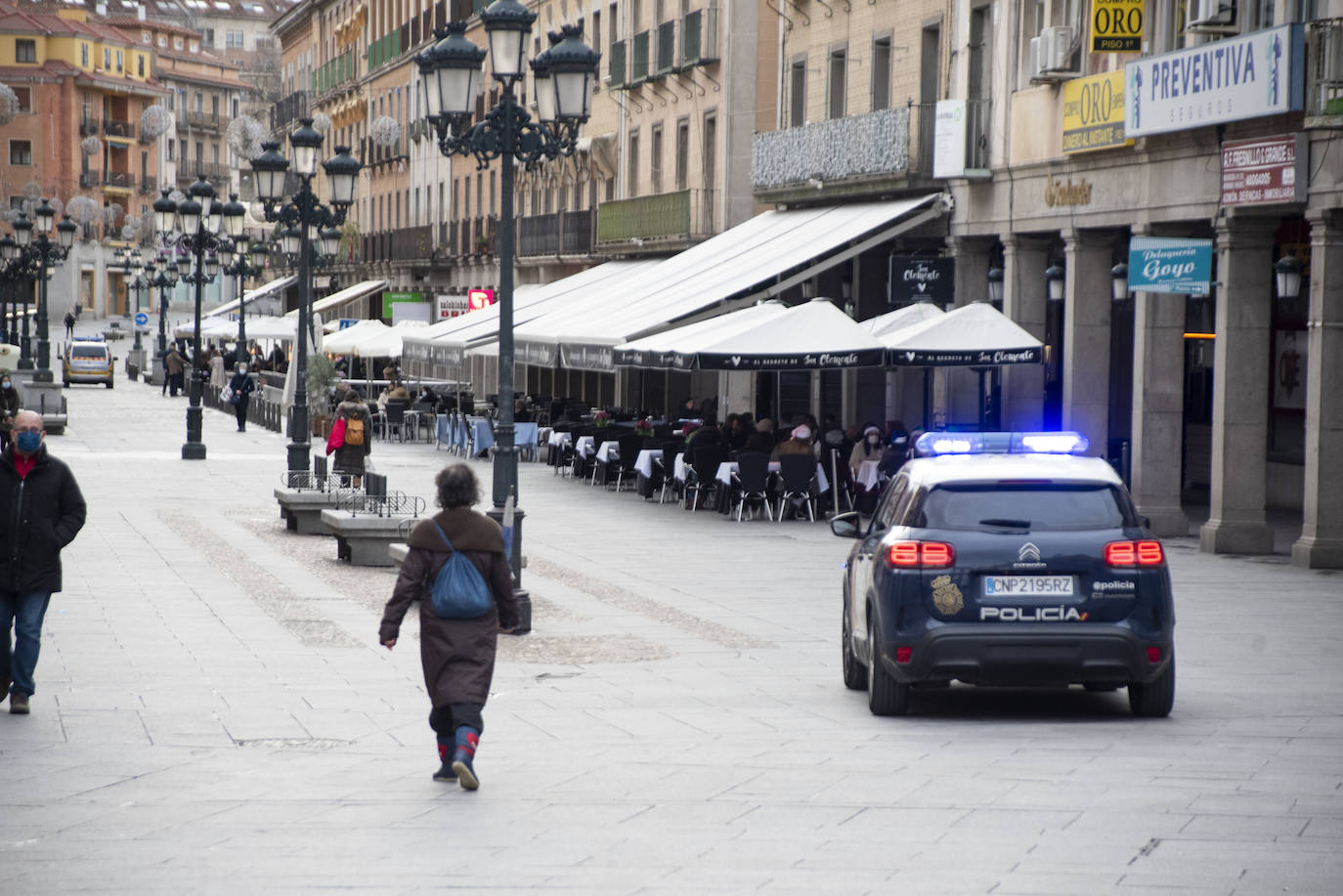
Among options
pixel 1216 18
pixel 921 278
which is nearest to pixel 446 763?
pixel 1216 18

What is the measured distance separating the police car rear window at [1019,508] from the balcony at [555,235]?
3999 centimetres

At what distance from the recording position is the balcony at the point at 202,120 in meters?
158

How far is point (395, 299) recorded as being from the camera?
213 feet

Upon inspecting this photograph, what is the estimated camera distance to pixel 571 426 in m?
35.3

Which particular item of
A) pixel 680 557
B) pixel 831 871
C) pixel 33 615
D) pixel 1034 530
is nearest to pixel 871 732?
pixel 1034 530

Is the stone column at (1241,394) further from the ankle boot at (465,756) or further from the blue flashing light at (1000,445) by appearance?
the ankle boot at (465,756)

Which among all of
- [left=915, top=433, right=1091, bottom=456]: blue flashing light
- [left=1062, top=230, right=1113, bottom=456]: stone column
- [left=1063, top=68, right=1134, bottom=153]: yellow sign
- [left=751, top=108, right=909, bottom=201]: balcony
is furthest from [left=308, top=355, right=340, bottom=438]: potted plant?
[left=915, top=433, right=1091, bottom=456]: blue flashing light

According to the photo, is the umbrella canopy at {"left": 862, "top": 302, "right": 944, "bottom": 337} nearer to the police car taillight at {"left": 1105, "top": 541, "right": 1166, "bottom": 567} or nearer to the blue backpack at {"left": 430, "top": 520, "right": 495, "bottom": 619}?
the police car taillight at {"left": 1105, "top": 541, "right": 1166, "bottom": 567}

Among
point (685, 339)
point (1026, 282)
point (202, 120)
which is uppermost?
point (202, 120)

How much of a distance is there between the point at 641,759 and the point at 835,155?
23.9 meters

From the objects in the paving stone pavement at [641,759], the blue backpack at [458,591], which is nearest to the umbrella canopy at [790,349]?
the paving stone pavement at [641,759]

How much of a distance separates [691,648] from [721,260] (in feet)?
64.2

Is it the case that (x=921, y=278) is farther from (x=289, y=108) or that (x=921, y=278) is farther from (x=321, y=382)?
(x=289, y=108)

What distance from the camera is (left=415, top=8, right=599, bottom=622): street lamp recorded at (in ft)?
53.5
